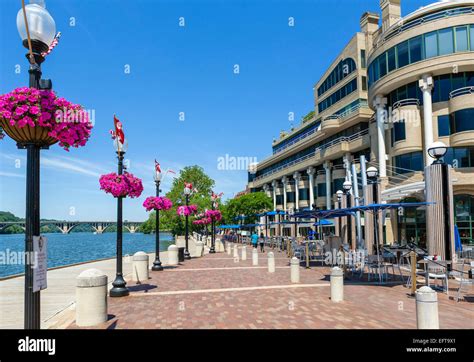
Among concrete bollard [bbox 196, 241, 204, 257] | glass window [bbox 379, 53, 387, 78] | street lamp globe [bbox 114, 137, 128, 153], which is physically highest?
glass window [bbox 379, 53, 387, 78]

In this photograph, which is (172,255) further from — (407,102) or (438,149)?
(407,102)

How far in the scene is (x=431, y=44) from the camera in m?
26.7

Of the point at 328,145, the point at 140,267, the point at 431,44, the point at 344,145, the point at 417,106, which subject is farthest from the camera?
the point at 328,145

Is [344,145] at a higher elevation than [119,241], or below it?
higher

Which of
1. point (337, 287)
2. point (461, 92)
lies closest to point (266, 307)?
point (337, 287)

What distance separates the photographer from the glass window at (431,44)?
26.5 metres

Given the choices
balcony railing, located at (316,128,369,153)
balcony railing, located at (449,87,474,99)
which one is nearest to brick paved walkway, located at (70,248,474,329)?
balcony railing, located at (449,87,474,99)

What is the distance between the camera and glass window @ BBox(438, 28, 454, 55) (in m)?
25.9

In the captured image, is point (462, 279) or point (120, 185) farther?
point (120, 185)

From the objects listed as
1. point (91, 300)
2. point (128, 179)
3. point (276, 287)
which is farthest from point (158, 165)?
point (91, 300)

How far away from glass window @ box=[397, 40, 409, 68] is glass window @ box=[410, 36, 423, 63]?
446mm

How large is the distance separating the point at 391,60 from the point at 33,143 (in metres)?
30.8

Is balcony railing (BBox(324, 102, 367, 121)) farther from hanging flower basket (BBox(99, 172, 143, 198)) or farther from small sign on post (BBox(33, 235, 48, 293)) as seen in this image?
small sign on post (BBox(33, 235, 48, 293))

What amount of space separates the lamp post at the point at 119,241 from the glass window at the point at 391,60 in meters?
25.5
